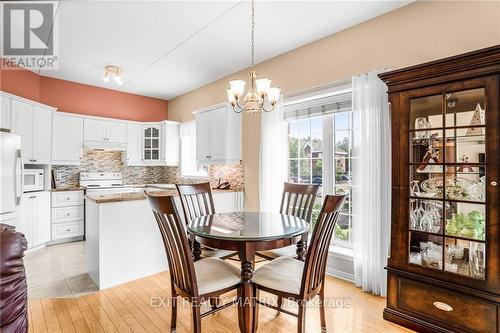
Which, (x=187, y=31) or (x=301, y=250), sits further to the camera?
(x=187, y=31)

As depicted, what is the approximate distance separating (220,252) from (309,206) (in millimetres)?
967

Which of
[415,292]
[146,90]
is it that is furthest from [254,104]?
[146,90]

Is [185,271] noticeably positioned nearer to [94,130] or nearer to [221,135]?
[221,135]

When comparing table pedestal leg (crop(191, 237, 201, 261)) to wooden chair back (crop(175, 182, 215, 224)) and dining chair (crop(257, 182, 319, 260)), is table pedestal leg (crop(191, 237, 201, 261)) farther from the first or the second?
dining chair (crop(257, 182, 319, 260))

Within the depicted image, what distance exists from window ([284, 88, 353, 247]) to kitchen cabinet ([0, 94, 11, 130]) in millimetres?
3743

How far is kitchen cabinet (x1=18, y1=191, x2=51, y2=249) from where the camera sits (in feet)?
12.7

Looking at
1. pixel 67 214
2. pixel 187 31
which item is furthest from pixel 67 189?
pixel 187 31

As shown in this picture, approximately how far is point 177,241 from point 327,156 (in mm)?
2204

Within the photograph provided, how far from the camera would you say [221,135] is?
413 cm

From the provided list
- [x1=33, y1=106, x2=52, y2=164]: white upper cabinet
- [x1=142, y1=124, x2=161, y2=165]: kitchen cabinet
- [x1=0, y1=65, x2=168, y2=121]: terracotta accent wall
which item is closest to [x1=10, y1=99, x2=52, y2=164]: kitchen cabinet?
[x1=33, y1=106, x2=52, y2=164]: white upper cabinet

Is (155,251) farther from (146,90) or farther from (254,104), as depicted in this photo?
(146,90)

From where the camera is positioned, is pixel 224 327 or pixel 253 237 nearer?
pixel 253 237

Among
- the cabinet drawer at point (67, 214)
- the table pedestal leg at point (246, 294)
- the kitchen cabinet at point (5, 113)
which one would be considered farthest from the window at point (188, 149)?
the table pedestal leg at point (246, 294)

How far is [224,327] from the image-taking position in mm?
2150
